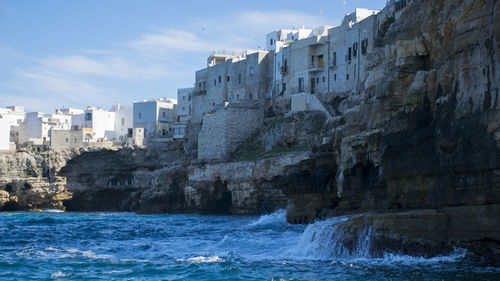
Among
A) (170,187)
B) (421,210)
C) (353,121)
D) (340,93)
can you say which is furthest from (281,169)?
(421,210)

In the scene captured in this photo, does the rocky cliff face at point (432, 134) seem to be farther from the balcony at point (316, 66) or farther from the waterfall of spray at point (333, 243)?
the balcony at point (316, 66)

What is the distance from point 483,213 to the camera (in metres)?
20.0

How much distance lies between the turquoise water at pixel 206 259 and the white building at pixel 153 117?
158 feet

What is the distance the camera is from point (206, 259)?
25.2 m

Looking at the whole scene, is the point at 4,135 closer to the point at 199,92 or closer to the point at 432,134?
the point at 199,92

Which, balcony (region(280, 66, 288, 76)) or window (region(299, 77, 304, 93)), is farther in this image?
balcony (region(280, 66, 288, 76))

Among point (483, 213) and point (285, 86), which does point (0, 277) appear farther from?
point (285, 86)

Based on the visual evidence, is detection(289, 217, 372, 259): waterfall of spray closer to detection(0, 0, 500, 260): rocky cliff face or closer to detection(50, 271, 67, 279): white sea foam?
detection(0, 0, 500, 260): rocky cliff face

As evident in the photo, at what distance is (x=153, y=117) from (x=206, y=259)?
6224cm

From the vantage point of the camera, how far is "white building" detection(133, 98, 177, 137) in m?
85.9

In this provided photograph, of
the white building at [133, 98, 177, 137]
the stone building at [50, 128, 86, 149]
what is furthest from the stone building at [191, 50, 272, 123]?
the stone building at [50, 128, 86, 149]

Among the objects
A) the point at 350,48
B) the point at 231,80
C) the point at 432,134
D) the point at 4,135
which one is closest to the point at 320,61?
the point at 350,48

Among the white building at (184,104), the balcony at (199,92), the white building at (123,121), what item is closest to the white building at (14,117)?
the white building at (123,121)

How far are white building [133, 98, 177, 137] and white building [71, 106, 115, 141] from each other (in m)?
5.43
